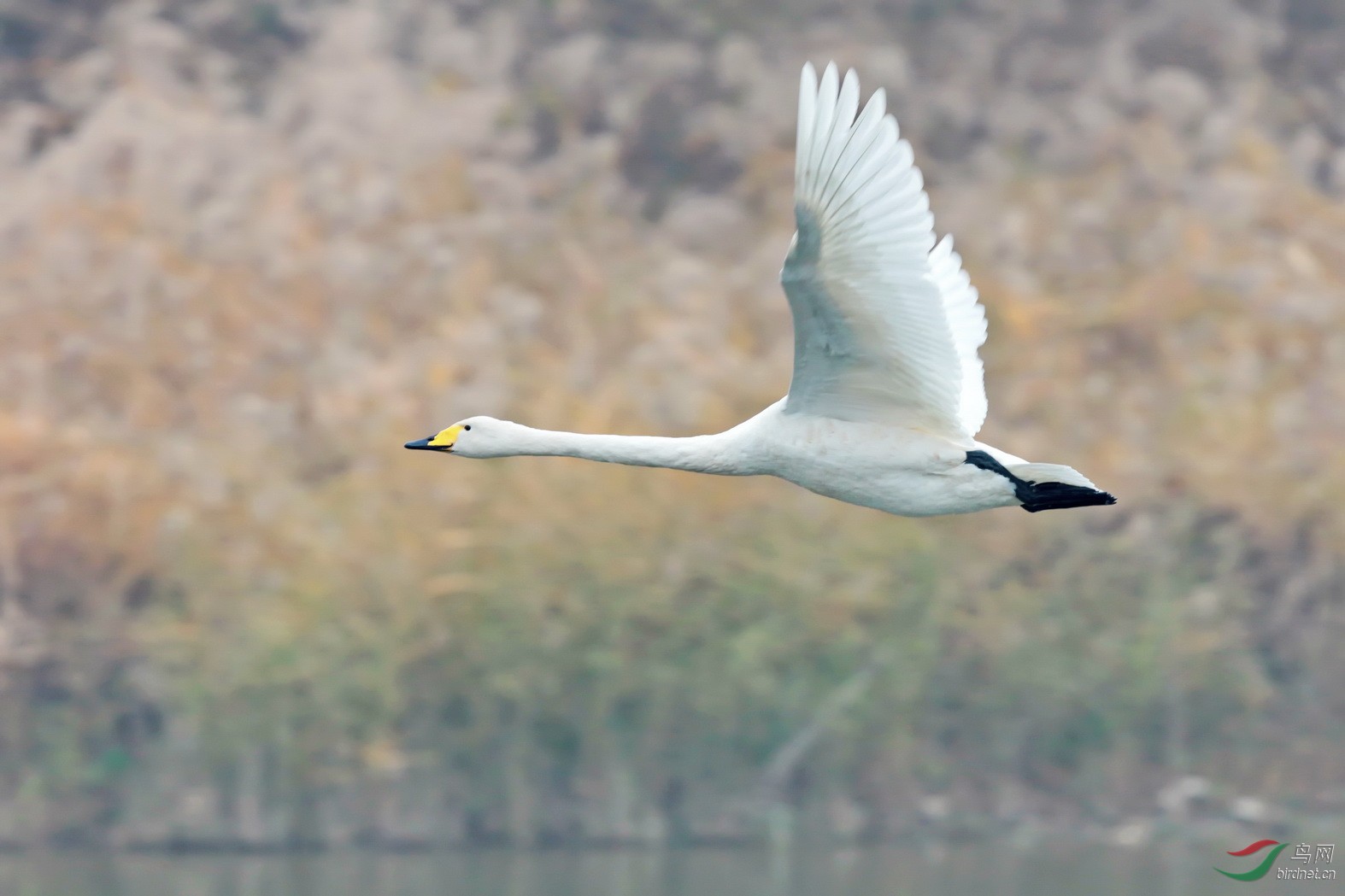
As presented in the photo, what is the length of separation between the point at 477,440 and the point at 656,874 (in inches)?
220

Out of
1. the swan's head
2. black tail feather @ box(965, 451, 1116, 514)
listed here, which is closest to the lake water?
the swan's head

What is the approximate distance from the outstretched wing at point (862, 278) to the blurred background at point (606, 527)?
19.5 feet

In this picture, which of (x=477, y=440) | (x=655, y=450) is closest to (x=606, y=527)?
(x=477, y=440)

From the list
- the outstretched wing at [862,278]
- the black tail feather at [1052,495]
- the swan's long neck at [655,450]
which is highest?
the outstretched wing at [862,278]

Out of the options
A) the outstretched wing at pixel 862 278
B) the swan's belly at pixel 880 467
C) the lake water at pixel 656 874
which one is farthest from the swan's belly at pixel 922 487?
the lake water at pixel 656 874

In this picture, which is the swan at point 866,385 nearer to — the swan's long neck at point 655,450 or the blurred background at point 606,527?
the swan's long neck at point 655,450

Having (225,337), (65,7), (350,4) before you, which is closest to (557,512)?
A: (225,337)

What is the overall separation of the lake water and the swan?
5.44m

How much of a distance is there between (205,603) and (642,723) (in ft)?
9.13

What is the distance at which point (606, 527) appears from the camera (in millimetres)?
14016

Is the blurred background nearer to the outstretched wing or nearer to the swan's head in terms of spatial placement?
the swan's head

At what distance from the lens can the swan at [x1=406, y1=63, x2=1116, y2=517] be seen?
650 cm

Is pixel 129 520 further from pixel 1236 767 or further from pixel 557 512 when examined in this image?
pixel 1236 767

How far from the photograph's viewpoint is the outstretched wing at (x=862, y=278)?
641cm
